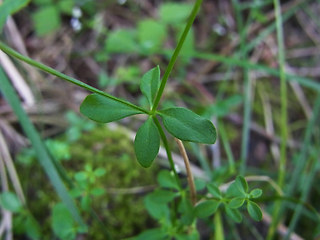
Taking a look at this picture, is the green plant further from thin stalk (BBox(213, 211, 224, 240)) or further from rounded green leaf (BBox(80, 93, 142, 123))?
thin stalk (BBox(213, 211, 224, 240))

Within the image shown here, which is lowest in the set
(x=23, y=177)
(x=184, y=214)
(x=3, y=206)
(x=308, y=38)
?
(x=184, y=214)

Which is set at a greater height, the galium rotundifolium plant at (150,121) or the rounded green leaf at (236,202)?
the galium rotundifolium plant at (150,121)

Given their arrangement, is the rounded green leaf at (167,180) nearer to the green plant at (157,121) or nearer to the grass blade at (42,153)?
the green plant at (157,121)

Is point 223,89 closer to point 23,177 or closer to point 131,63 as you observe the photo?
point 131,63

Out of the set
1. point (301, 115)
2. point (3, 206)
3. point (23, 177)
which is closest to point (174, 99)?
point (301, 115)

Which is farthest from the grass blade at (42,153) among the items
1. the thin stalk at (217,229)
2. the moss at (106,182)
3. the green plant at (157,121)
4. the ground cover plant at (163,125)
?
the thin stalk at (217,229)

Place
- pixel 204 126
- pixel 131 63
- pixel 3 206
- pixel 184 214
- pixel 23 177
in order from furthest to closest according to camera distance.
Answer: pixel 131 63 < pixel 23 177 < pixel 3 206 < pixel 184 214 < pixel 204 126

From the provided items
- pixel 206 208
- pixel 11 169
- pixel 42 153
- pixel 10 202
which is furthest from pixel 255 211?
pixel 11 169
